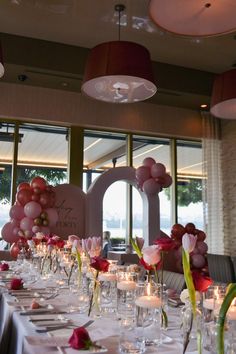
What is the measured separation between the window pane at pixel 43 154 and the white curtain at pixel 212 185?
3148 millimetres

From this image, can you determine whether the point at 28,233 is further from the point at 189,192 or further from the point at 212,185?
the point at 212,185

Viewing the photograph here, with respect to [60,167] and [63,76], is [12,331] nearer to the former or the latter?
[63,76]

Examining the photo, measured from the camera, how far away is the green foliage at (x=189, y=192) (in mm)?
9266

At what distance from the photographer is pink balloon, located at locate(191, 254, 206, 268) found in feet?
21.3

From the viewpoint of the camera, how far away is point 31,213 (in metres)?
6.34

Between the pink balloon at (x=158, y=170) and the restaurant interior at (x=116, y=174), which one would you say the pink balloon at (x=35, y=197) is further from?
the pink balloon at (x=158, y=170)

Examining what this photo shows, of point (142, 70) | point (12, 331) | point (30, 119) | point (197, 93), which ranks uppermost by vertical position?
point (197, 93)

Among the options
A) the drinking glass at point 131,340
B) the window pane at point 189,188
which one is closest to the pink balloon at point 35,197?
the window pane at point 189,188

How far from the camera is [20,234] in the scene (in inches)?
252

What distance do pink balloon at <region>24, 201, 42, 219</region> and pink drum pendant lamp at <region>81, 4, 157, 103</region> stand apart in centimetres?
265

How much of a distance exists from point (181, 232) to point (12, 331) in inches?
198

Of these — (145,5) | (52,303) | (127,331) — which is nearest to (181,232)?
(145,5)

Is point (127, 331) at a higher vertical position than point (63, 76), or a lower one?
lower

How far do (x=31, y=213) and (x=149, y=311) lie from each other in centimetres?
490
